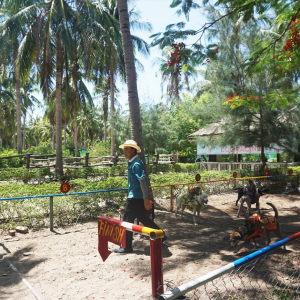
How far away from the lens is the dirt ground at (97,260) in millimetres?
→ 3582

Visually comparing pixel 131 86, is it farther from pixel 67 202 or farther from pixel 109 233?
pixel 109 233

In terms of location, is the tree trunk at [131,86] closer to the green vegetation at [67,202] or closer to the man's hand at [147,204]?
the green vegetation at [67,202]

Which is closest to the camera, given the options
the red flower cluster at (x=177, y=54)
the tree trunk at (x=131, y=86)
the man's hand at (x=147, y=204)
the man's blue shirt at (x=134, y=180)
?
the man's hand at (x=147, y=204)

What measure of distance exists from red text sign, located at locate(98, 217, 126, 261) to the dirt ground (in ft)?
1.86

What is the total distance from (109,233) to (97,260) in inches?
65.4

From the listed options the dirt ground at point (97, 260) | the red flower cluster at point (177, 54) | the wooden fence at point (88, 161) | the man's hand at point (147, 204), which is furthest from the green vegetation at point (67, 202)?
the wooden fence at point (88, 161)

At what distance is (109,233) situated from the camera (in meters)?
3.19

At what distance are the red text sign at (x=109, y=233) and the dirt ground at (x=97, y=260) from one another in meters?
0.57

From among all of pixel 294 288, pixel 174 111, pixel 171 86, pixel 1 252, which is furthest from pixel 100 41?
pixel 174 111

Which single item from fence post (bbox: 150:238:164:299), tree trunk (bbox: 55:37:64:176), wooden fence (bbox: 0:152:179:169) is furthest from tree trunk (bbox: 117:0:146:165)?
tree trunk (bbox: 55:37:64:176)

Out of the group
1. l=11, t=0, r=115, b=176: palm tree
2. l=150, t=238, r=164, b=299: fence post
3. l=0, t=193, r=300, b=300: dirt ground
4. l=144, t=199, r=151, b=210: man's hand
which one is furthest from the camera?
l=11, t=0, r=115, b=176: palm tree

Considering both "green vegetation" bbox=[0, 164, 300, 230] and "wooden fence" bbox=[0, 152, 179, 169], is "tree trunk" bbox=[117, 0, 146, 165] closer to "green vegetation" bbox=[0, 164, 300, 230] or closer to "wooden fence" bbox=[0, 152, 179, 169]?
"green vegetation" bbox=[0, 164, 300, 230]

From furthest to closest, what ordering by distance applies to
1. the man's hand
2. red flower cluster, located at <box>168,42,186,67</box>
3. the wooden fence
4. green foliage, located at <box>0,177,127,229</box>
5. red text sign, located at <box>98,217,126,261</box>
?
1. the wooden fence
2. red flower cluster, located at <box>168,42,186,67</box>
3. green foliage, located at <box>0,177,127,229</box>
4. the man's hand
5. red text sign, located at <box>98,217,126,261</box>

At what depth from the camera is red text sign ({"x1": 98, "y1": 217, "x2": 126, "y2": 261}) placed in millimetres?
2960
